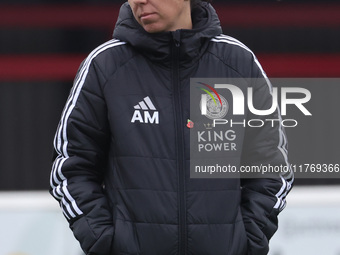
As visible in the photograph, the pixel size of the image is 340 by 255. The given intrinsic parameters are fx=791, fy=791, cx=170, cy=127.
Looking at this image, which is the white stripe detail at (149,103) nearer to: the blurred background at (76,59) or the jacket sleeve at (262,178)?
the jacket sleeve at (262,178)

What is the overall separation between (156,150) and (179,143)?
63mm

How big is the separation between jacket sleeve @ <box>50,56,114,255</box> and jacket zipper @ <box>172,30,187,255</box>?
0.62 ft

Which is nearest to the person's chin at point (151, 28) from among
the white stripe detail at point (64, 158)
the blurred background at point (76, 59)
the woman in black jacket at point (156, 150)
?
the woman in black jacket at point (156, 150)

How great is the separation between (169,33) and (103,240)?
58 centimetres

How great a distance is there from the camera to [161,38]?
6.97 ft

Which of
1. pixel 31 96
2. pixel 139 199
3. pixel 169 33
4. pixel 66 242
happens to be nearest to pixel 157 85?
pixel 169 33

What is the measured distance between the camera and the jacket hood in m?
2.12

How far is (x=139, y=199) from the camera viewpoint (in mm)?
2043

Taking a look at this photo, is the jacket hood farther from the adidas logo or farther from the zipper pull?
the adidas logo

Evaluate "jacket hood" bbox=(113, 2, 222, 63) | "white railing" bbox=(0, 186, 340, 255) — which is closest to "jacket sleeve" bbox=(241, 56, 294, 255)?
"jacket hood" bbox=(113, 2, 222, 63)

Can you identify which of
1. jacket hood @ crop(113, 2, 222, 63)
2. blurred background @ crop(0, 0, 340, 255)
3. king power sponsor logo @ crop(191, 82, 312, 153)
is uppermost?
jacket hood @ crop(113, 2, 222, 63)

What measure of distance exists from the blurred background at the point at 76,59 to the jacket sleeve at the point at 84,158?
2158 mm

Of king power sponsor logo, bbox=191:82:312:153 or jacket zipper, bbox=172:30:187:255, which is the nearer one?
jacket zipper, bbox=172:30:187:255

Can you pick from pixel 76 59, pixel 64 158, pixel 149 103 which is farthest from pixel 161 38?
pixel 76 59
